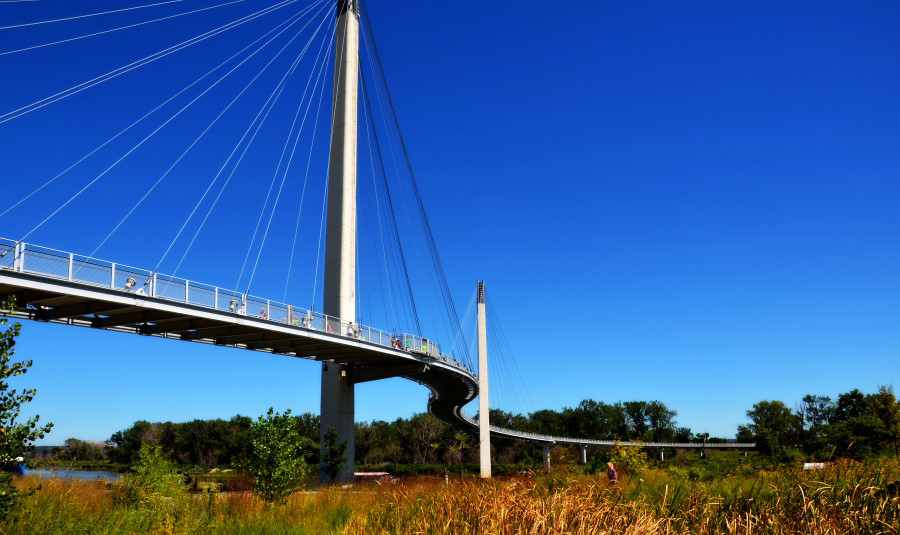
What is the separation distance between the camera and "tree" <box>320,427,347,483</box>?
38.2 m

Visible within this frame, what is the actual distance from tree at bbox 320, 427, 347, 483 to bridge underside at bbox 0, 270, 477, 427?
13.1 feet

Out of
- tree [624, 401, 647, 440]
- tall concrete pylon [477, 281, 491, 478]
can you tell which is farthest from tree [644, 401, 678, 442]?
tall concrete pylon [477, 281, 491, 478]

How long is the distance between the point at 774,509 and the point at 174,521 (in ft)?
27.9

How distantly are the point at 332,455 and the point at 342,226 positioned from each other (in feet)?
40.3

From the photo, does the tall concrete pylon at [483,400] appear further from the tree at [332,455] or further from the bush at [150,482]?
the bush at [150,482]

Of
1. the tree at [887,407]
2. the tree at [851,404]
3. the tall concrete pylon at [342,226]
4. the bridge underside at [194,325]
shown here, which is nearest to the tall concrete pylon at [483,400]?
the bridge underside at [194,325]

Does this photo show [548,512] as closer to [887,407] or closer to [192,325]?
[192,325]

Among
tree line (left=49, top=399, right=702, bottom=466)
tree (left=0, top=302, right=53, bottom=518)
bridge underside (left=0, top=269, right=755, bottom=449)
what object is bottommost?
tree line (left=49, top=399, right=702, bottom=466)

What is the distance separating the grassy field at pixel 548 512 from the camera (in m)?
8.42

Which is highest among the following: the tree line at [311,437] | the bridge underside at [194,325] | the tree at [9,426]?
the bridge underside at [194,325]

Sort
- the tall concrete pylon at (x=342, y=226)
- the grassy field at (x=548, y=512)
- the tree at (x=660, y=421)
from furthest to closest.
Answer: the tree at (x=660, y=421) < the tall concrete pylon at (x=342, y=226) < the grassy field at (x=548, y=512)

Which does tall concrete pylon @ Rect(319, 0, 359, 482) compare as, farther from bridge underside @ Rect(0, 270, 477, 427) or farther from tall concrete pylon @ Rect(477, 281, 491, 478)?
tall concrete pylon @ Rect(477, 281, 491, 478)

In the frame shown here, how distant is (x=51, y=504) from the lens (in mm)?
12102

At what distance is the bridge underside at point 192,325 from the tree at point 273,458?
24.9 ft
